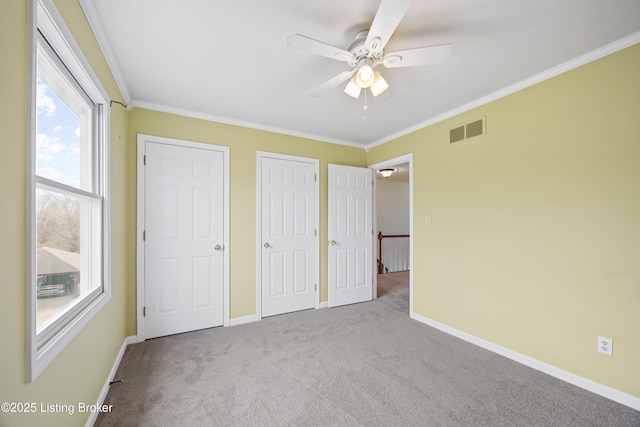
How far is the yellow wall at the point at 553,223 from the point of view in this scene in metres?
1.77

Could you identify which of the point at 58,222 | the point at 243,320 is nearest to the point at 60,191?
the point at 58,222

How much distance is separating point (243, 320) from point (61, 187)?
2.37m

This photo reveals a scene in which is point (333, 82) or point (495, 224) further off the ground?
point (333, 82)

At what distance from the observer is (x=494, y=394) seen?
1850mm

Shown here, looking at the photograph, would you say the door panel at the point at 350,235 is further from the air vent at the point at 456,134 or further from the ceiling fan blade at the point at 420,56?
the ceiling fan blade at the point at 420,56

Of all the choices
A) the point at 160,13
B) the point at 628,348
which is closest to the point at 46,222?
the point at 160,13

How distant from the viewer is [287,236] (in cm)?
346

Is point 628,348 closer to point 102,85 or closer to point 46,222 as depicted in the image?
point 46,222

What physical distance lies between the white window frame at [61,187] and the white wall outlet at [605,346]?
321cm

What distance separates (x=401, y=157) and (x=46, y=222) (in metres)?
3.44

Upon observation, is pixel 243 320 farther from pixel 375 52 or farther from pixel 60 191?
pixel 375 52

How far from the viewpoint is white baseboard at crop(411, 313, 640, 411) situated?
1.75 meters

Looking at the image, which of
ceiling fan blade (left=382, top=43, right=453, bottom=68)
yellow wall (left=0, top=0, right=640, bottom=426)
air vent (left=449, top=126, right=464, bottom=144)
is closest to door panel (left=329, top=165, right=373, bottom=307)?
yellow wall (left=0, top=0, right=640, bottom=426)

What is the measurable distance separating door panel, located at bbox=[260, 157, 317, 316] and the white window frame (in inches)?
64.2
